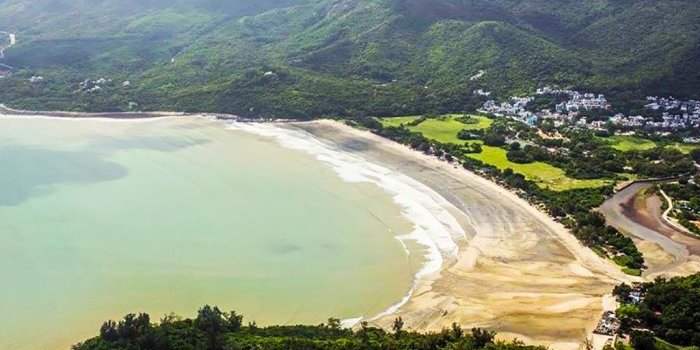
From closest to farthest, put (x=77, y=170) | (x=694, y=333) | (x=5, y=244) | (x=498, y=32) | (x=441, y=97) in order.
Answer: (x=694, y=333) → (x=5, y=244) → (x=77, y=170) → (x=441, y=97) → (x=498, y=32)

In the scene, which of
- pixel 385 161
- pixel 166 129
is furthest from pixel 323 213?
pixel 166 129

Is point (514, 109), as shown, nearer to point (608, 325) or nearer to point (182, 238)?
point (182, 238)

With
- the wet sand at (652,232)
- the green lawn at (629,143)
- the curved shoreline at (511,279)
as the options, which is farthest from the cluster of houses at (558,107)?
the curved shoreline at (511,279)

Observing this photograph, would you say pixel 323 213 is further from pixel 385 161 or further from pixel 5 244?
pixel 5 244

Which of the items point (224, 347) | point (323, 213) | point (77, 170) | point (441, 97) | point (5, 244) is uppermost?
point (441, 97)

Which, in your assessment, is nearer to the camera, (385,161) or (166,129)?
(385,161)

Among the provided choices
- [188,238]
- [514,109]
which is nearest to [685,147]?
[514,109]

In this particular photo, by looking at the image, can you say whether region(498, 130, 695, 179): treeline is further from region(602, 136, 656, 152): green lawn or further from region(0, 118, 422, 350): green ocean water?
region(0, 118, 422, 350): green ocean water
